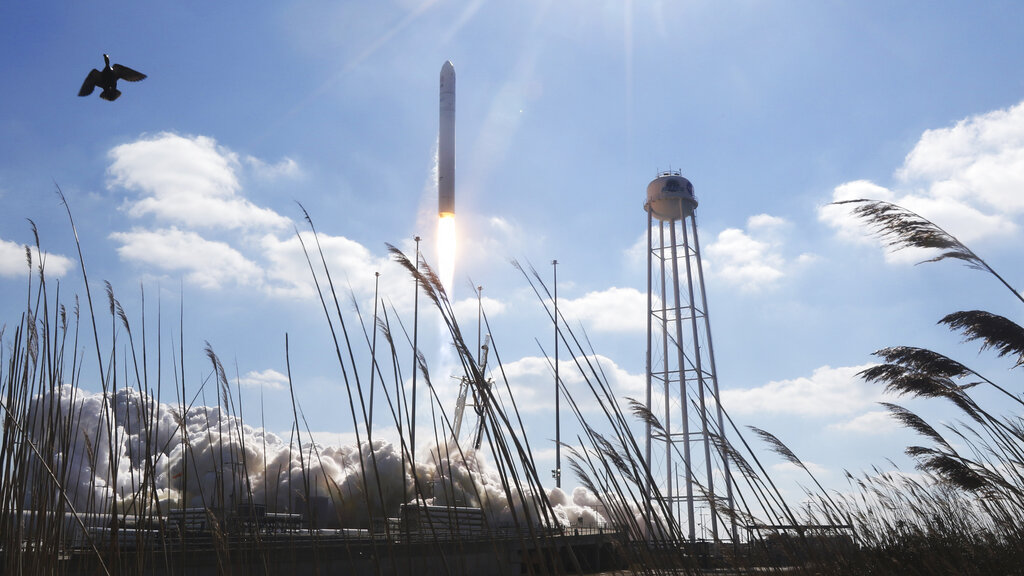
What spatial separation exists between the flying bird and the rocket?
859 inches

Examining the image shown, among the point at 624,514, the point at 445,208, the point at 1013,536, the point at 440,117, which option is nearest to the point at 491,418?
the point at 624,514

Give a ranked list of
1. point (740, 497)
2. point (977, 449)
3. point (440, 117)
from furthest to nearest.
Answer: point (440, 117) < point (977, 449) < point (740, 497)

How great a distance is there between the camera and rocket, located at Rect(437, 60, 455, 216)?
91.0 feet

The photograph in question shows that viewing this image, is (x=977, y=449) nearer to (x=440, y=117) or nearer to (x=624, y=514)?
(x=624, y=514)

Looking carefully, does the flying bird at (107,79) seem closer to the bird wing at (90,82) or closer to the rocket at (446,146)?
the bird wing at (90,82)

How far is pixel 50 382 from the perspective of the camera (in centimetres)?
326

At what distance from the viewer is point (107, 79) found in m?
5.61

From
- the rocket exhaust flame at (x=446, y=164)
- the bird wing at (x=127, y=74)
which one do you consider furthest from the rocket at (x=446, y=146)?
the bird wing at (x=127, y=74)

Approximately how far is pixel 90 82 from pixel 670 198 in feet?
78.7

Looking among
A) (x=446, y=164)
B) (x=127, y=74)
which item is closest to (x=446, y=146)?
(x=446, y=164)

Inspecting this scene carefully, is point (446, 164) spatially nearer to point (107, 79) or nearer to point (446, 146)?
point (446, 146)

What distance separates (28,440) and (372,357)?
4.18ft

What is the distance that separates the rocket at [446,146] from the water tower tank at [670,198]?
694cm

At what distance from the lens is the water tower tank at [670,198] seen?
2788cm
